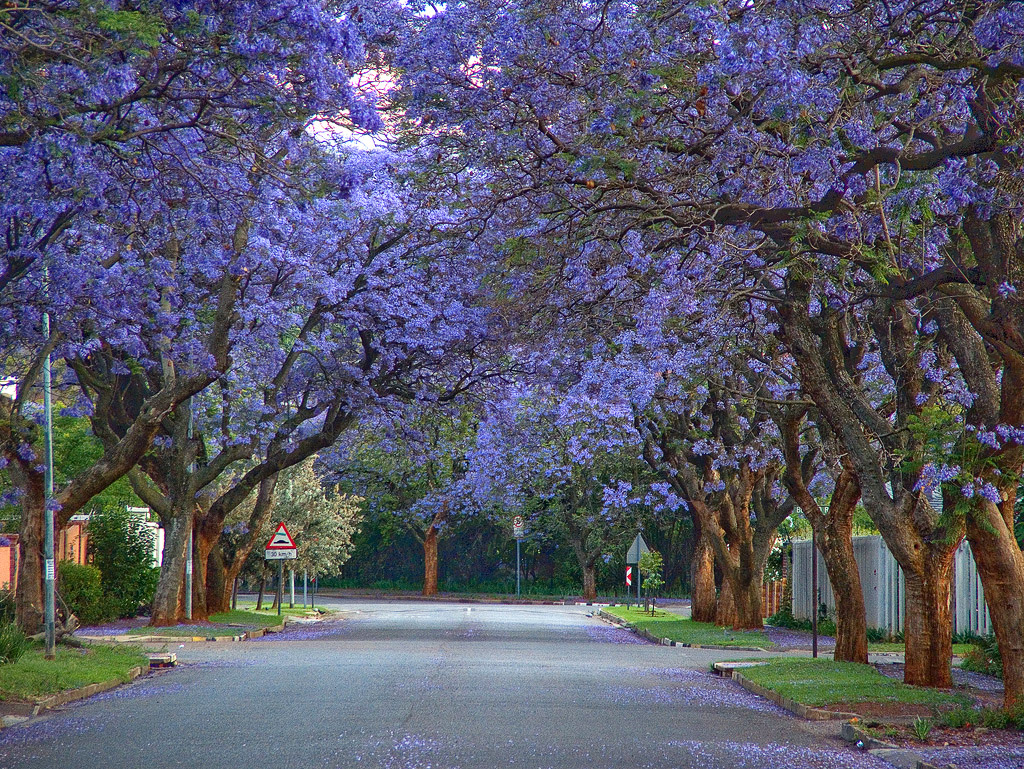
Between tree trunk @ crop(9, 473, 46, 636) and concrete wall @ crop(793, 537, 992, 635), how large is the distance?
1420cm

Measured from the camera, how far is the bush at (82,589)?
26844 mm

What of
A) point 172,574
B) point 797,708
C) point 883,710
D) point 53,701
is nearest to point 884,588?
point 797,708

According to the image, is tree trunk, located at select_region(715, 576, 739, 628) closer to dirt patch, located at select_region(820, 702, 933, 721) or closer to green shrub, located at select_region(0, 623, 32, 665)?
dirt patch, located at select_region(820, 702, 933, 721)

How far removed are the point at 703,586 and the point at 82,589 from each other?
15.8m

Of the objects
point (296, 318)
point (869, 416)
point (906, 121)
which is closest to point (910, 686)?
point (869, 416)

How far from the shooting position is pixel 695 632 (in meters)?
27.9

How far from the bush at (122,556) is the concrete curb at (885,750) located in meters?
22.3

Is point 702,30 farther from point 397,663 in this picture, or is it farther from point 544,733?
point 397,663

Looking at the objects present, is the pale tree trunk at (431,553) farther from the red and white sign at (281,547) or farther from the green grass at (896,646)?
the green grass at (896,646)

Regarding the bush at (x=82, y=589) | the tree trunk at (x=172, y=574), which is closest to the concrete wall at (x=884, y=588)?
the tree trunk at (x=172, y=574)

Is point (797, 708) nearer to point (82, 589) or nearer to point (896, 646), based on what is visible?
point (896, 646)

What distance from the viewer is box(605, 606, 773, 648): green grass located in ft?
81.6

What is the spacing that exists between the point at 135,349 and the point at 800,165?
12.1m

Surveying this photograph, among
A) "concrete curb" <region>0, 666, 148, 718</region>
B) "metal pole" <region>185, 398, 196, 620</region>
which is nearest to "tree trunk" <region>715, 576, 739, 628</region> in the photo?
"metal pole" <region>185, 398, 196, 620</region>
